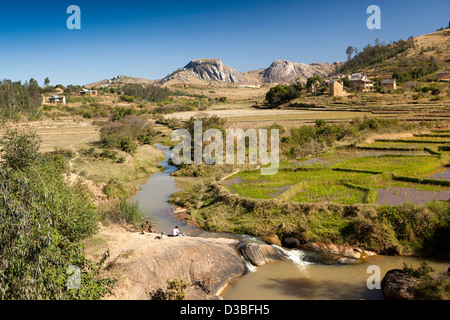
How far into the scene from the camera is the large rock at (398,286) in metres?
12.0

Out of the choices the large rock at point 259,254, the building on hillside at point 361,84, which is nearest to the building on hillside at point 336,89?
the building on hillside at point 361,84

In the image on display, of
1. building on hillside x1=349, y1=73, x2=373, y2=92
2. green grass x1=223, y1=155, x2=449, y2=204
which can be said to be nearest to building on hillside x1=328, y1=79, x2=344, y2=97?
building on hillside x1=349, y1=73, x2=373, y2=92

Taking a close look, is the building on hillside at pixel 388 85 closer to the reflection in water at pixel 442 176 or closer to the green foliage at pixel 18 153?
the reflection in water at pixel 442 176

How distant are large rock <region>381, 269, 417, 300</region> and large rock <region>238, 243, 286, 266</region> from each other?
508 cm

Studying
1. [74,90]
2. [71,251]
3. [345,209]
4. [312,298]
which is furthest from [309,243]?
[74,90]

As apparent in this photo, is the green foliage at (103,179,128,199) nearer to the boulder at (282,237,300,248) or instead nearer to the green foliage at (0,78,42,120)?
the boulder at (282,237,300,248)

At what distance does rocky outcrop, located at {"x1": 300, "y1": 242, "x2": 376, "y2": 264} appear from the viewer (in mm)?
15961

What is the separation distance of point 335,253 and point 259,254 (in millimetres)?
4020

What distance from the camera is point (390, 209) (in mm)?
→ 17484

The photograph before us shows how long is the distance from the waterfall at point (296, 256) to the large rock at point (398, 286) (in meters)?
3.72

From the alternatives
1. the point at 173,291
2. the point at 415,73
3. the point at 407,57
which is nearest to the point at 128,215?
the point at 173,291

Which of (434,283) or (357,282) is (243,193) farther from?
(434,283)

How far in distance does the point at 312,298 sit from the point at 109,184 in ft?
68.4

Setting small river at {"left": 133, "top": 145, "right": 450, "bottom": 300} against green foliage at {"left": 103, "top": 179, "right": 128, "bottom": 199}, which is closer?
small river at {"left": 133, "top": 145, "right": 450, "bottom": 300}
